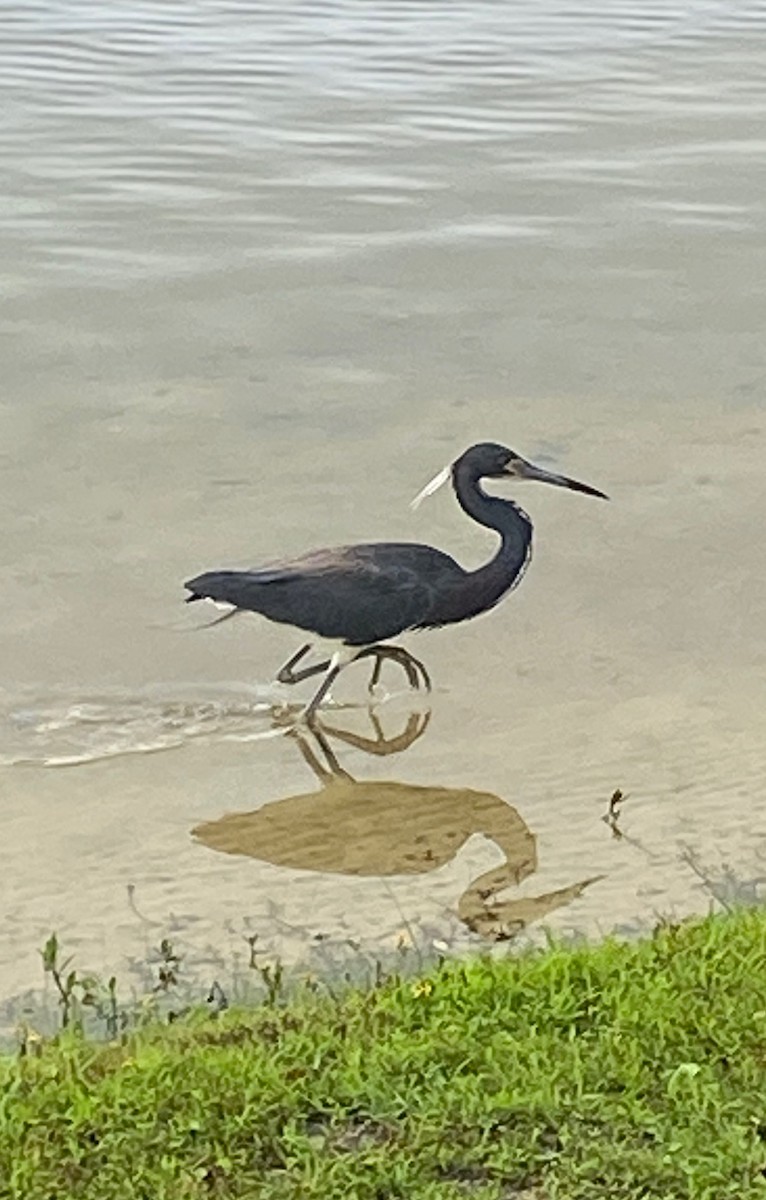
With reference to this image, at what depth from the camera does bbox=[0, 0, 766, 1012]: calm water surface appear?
631cm

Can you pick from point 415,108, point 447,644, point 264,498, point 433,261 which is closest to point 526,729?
point 447,644

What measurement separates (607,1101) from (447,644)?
360cm

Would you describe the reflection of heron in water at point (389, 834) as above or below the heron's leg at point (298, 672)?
below

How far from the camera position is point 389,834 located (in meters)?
6.54

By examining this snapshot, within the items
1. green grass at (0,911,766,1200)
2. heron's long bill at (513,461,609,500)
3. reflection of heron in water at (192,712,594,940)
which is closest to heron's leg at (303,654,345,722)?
reflection of heron in water at (192,712,594,940)

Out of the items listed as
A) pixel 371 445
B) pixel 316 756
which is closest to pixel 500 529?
pixel 316 756

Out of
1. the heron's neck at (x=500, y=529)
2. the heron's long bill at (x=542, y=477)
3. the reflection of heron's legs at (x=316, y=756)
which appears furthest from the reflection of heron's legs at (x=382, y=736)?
the heron's long bill at (x=542, y=477)

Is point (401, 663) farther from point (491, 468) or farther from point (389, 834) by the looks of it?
point (389, 834)

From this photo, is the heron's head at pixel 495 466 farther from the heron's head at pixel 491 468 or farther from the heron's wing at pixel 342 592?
the heron's wing at pixel 342 592

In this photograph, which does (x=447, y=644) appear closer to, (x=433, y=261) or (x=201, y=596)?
(x=201, y=596)

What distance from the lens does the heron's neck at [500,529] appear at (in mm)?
7449

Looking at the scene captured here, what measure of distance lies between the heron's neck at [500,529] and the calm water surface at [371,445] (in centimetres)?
35

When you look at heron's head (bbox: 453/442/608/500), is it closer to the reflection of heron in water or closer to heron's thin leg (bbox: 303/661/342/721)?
heron's thin leg (bbox: 303/661/342/721)

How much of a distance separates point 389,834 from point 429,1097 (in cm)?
220
